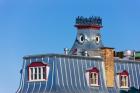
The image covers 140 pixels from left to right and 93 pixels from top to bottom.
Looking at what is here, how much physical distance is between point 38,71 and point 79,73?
4692 mm

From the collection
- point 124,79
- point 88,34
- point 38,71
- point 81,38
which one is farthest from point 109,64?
point 81,38

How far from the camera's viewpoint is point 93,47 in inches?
3765

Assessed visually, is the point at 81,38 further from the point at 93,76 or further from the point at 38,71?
the point at 38,71

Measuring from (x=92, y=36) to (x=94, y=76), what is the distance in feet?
40.7

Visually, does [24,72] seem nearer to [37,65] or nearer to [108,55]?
[37,65]

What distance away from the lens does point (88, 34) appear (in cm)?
9606

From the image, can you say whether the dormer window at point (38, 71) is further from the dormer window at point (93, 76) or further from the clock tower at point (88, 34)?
the clock tower at point (88, 34)

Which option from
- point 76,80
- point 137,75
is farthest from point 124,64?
point 76,80

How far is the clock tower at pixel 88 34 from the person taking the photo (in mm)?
95438

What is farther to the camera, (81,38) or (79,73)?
(81,38)

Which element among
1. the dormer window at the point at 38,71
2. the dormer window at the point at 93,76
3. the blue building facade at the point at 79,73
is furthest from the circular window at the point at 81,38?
the dormer window at the point at 38,71

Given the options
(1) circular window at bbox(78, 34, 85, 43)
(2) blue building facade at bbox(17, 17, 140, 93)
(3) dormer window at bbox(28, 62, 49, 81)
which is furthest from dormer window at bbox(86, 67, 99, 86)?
(1) circular window at bbox(78, 34, 85, 43)

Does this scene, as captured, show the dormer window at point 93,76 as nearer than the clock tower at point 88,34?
Yes

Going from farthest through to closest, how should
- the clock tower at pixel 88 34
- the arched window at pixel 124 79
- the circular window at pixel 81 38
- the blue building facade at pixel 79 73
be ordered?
1. the circular window at pixel 81 38
2. the clock tower at pixel 88 34
3. the arched window at pixel 124 79
4. the blue building facade at pixel 79 73
